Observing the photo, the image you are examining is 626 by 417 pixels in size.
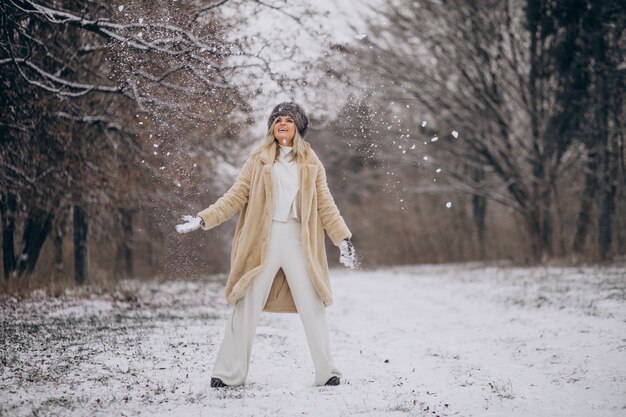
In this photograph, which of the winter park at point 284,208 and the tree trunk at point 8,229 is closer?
the winter park at point 284,208

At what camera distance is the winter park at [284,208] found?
5.22m

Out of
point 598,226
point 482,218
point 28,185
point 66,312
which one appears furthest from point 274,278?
point 482,218

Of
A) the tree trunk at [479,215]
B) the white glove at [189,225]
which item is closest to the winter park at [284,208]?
the white glove at [189,225]

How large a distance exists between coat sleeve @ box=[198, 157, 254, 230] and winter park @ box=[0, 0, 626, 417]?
0.7 inches

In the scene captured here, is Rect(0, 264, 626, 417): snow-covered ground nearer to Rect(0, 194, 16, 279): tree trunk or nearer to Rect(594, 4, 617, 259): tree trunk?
Rect(0, 194, 16, 279): tree trunk

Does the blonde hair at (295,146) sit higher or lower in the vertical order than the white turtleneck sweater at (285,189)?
higher

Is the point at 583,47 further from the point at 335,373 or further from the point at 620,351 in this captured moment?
the point at 335,373

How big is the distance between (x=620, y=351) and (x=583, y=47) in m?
13.0

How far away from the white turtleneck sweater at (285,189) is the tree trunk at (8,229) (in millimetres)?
5951

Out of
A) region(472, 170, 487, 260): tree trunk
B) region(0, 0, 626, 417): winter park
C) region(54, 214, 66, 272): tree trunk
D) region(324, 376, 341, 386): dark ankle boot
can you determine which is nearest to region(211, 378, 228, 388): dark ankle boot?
region(0, 0, 626, 417): winter park

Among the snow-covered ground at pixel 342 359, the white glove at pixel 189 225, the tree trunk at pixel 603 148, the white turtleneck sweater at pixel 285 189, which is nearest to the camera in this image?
the snow-covered ground at pixel 342 359

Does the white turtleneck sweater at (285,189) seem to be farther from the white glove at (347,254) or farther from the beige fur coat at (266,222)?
the white glove at (347,254)

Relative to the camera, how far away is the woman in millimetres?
5176

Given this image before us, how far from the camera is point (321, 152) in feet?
120
